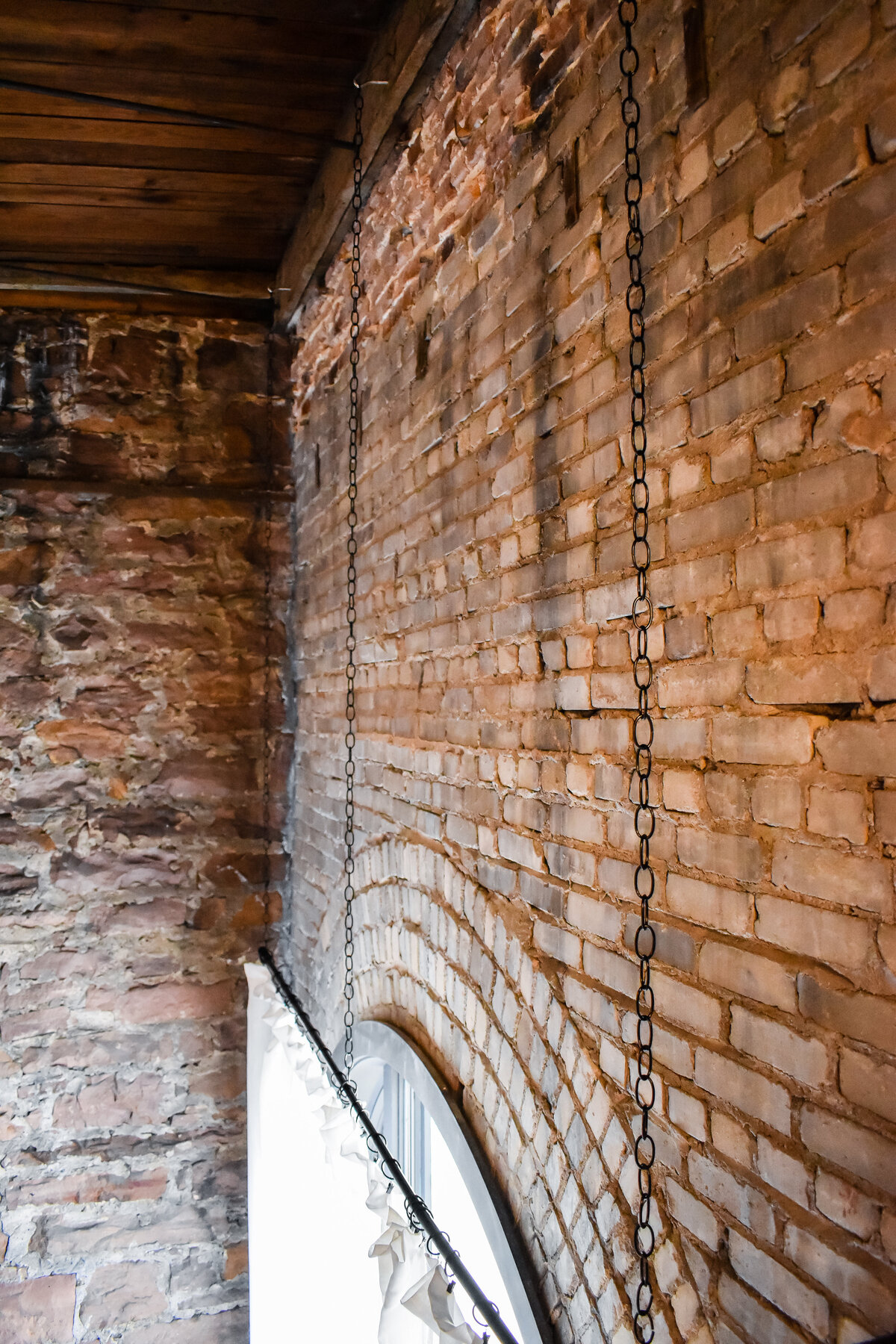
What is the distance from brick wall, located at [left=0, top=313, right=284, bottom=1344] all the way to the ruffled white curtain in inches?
34.6

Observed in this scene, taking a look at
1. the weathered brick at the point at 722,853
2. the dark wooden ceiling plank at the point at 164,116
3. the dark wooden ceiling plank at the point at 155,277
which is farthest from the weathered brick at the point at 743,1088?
the dark wooden ceiling plank at the point at 155,277

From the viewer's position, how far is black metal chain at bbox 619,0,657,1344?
1389 millimetres

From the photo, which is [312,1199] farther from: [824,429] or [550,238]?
[550,238]

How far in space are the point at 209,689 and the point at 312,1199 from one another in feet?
7.48

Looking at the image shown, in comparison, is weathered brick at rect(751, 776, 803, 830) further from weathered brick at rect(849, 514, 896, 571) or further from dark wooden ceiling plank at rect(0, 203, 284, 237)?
dark wooden ceiling plank at rect(0, 203, 284, 237)

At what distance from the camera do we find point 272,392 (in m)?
4.14

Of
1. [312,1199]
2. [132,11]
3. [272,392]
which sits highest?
[132,11]

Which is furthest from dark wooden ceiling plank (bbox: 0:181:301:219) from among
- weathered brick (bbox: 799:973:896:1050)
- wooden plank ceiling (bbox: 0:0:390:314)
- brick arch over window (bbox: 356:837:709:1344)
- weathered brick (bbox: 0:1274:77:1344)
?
weathered brick (bbox: 0:1274:77:1344)

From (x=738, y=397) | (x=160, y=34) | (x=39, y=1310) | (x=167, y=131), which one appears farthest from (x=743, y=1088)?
(x=39, y=1310)

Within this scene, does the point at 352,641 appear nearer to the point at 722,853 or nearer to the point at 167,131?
the point at 167,131

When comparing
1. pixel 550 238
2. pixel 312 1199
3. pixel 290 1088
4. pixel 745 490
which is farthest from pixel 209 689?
pixel 745 490

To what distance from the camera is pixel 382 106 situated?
100 inches

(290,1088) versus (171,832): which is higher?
(171,832)

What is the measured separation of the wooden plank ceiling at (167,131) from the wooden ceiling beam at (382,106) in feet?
0.20
